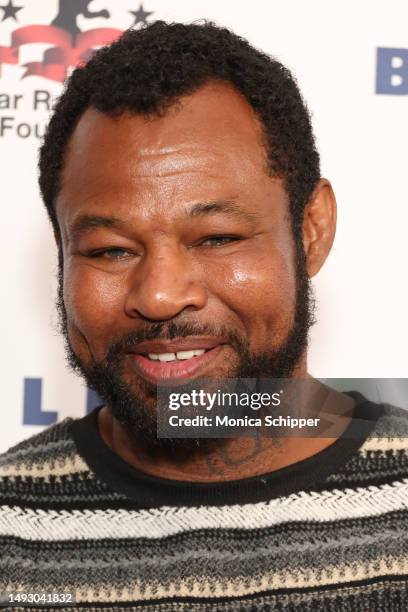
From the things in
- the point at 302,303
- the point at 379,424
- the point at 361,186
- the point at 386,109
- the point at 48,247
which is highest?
the point at 386,109

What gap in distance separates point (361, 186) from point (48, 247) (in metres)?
0.59

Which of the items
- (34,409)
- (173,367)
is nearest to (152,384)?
(173,367)

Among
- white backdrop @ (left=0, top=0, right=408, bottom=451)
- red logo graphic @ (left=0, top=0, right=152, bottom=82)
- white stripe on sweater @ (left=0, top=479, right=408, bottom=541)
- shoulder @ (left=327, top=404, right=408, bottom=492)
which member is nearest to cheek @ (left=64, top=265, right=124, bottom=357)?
white stripe on sweater @ (left=0, top=479, right=408, bottom=541)

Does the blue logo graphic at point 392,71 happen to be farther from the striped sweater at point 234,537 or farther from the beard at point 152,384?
the striped sweater at point 234,537

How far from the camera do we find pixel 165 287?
103cm

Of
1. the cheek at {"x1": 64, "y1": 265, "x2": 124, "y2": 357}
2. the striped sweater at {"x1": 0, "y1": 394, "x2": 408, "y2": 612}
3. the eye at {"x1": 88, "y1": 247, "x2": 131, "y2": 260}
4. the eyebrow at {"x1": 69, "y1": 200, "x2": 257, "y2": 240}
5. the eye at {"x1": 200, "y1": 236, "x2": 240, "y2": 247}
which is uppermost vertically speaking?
the eyebrow at {"x1": 69, "y1": 200, "x2": 257, "y2": 240}

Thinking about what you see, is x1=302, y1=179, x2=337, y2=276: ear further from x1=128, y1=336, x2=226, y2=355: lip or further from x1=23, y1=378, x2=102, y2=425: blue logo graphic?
x1=23, y1=378, x2=102, y2=425: blue logo graphic

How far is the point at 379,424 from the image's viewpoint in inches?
45.8

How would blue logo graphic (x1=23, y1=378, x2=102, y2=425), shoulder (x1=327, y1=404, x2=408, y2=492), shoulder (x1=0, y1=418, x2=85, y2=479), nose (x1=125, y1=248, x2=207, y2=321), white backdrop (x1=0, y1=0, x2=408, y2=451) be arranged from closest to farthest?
nose (x1=125, y1=248, x2=207, y2=321) → shoulder (x1=327, y1=404, x2=408, y2=492) → shoulder (x1=0, y1=418, x2=85, y2=479) → white backdrop (x1=0, y1=0, x2=408, y2=451) → blue logo graphic (x1=23, y1=378, x2=102, y2=425)

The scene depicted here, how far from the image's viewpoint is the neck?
116cm

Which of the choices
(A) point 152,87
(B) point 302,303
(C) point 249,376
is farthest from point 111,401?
(A) point 152,87

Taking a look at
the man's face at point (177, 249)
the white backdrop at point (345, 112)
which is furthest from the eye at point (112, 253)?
the white backdrop at point (345, 112)

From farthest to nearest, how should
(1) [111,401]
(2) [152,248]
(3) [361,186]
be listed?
(3) [361,186] < (1) [111,401] < (2) [152,248]

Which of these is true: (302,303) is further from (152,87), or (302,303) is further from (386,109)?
(386,109)
